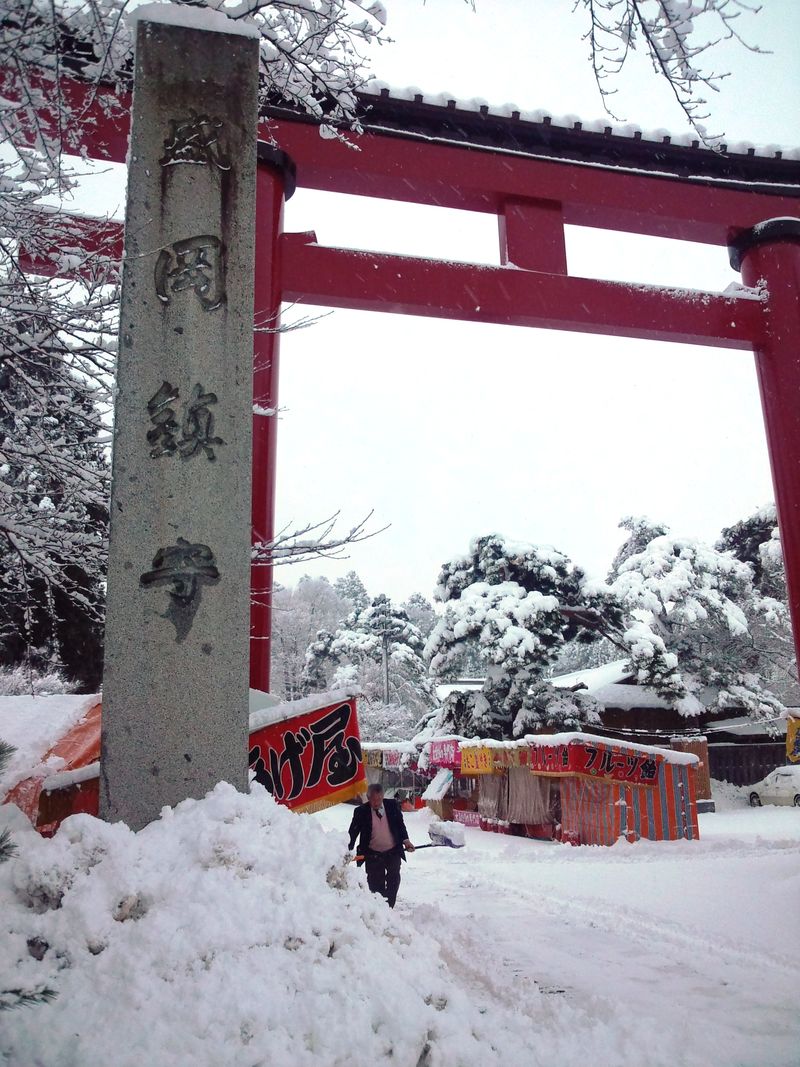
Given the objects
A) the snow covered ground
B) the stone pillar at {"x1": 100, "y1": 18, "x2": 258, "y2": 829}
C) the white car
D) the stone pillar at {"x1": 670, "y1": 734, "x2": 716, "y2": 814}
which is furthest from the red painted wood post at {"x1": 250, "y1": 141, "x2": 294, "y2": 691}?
the white car

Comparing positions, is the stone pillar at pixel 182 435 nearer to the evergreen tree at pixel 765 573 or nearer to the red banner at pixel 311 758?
the red banner at pixel 311 758

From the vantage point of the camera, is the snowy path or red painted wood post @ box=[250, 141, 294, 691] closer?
the snowy path

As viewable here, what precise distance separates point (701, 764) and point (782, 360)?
1578 cm

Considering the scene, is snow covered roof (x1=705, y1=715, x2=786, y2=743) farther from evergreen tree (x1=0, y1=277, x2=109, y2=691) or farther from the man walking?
evergreen tree (x1=0, y1=277, x2=109, y2=691)

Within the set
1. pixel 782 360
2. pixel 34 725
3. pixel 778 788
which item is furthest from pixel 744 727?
pixel 34 725

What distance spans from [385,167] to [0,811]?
326 inches

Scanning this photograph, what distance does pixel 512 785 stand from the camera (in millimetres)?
17594

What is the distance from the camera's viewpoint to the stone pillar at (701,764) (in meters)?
22.1

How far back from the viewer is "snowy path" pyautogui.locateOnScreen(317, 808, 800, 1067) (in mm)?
4227

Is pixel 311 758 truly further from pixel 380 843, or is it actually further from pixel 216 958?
pixel 216 958

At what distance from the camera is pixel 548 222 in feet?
33.0

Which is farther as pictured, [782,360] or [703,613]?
[703,613]

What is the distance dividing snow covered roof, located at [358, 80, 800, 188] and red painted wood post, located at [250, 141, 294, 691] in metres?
1.35

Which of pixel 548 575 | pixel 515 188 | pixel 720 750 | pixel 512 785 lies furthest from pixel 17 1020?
pixel 720 750
